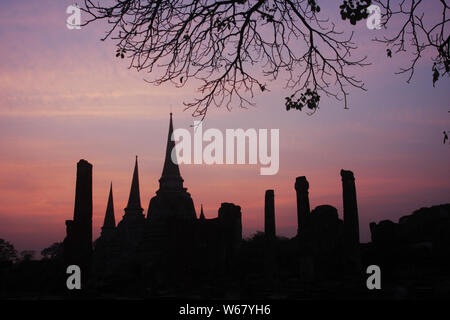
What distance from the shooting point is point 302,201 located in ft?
65.9

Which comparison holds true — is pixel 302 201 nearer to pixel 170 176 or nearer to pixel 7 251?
pixel 170 176

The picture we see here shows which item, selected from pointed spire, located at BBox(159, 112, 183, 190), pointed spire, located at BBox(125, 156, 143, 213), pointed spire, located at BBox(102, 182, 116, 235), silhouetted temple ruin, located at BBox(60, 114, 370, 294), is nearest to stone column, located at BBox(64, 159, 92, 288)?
silhouetted temple ruin, located at BBox(60, 114, 370, 294)

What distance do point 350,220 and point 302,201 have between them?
2666mm

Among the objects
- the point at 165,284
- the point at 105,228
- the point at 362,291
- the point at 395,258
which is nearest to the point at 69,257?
the point at 165,284

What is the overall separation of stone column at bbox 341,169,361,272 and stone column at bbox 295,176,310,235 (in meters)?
2.33

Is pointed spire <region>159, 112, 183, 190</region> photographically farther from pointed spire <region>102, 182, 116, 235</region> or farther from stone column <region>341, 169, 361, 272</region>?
stone column <region>341, 169, 361, 272</region>

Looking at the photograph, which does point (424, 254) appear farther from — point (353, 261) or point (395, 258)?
point (353, 261)

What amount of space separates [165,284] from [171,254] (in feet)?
13.5

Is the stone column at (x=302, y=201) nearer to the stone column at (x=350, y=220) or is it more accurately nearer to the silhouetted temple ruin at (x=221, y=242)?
the silhouetted temple ruin at (x=221, y=242)

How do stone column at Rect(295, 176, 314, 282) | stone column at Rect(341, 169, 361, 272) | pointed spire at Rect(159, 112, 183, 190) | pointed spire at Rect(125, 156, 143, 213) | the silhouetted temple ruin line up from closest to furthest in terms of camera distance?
the silhouetted temple ruin < stone column at Rect(341, 169, 361, 272) < stone column at Rect(295, 176, 314, 282) < pointed spire at Rect(159, 112, 183, 190) < pointed spire at Rect(125, 156, 143, 213)

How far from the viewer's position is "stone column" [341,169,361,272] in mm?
17438

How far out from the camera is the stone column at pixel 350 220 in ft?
57.2

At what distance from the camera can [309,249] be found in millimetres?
19344
